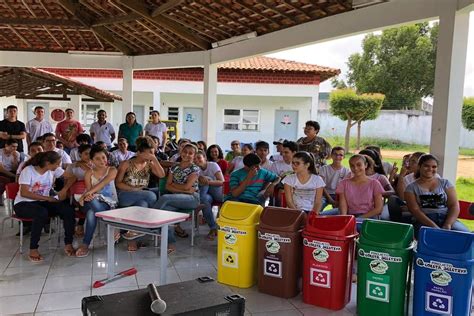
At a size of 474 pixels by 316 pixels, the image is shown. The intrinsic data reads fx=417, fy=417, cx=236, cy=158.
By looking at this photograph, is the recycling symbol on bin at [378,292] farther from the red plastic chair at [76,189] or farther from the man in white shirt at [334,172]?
the red plastic chair at [76,189]

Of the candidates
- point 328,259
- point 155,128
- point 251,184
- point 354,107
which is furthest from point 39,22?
point 354,107

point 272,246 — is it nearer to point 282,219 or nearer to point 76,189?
point 282,219

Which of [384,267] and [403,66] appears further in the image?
[403,66]

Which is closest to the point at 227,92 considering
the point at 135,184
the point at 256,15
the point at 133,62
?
the point at 133,62

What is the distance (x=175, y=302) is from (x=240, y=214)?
1.53 metres

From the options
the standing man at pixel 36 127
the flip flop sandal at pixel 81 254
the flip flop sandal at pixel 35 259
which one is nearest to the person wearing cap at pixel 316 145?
the flip flop sandal at pixel 81 254

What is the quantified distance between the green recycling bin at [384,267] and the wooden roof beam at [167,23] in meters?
5.44

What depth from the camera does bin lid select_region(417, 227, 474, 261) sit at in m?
2.81

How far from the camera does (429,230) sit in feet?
9.80

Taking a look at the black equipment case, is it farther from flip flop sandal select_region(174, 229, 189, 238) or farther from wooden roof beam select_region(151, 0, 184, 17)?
wooden roof beam select_region(151, 0, 184, 17)

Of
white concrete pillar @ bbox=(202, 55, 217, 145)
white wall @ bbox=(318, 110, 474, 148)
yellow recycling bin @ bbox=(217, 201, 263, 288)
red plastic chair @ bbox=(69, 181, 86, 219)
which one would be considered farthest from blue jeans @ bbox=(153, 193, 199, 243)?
white wall @ bbox=(318, 110, 474, 148)

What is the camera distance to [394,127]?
18.6 meters

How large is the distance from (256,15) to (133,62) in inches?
163

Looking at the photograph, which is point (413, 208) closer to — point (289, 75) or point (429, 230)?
point (429, 230)
